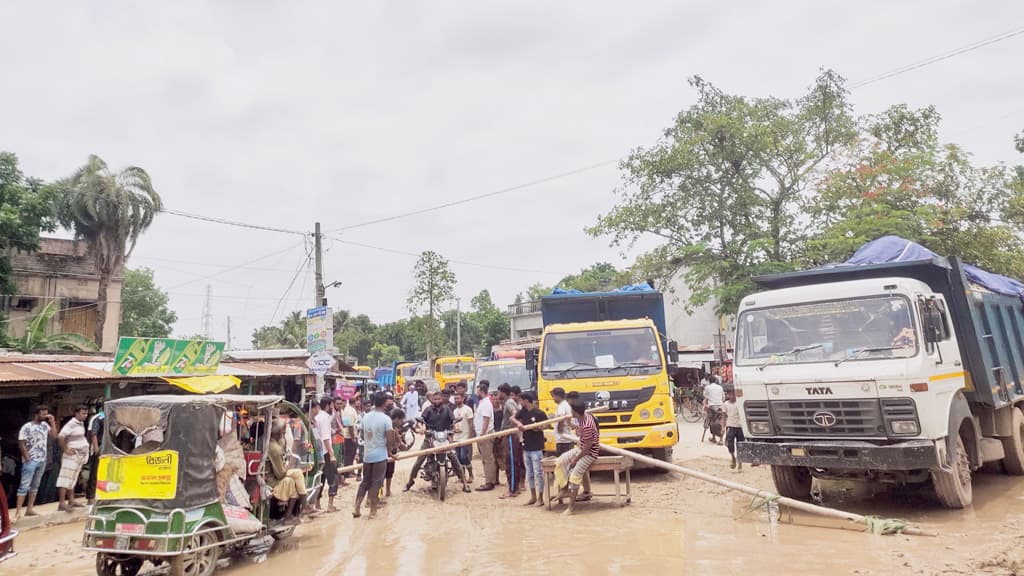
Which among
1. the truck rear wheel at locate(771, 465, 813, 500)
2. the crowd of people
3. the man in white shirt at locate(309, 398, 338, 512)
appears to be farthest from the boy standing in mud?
the man in white shirt at locate(309, 398, 338, 512)

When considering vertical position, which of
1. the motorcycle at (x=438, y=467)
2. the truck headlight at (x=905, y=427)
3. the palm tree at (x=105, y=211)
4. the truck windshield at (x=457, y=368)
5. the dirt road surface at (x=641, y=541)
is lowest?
the dirt road surface at (x=641, y=541)

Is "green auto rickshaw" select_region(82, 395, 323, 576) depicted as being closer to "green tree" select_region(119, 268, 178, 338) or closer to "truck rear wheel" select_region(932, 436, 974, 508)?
"truck rear wheel" select_region(932, 436, 974, 508)

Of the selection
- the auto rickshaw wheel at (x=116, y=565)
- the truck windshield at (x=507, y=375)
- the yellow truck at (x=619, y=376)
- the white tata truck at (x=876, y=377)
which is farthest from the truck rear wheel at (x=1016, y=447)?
the auto rickshaw wheel at (x=116, y=565)

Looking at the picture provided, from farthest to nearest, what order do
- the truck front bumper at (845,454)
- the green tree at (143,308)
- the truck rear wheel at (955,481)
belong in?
the green tree at (143,308) < the truck rear wheel at (955,481) < the truck front bumper at (845,454)

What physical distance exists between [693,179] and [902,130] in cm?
618

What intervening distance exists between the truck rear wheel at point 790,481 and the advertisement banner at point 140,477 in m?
6.85

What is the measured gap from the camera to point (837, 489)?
9633 millimetres

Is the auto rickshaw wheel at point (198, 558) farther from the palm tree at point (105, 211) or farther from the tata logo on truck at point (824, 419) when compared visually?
the palm tree at point (105, 211)

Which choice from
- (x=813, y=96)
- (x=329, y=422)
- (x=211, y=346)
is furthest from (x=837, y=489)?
(x=813, y=96)

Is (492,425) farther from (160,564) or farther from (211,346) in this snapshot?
(211,346)

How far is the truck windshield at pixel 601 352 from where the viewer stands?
10680mm

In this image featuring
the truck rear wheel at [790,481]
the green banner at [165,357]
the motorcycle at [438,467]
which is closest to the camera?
the truck rear wheel at [790,481]

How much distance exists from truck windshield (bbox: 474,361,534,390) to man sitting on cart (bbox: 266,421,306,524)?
30.9ft

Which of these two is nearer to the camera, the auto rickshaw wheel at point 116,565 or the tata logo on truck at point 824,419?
the auto rickshaw wheel at point 116,565
